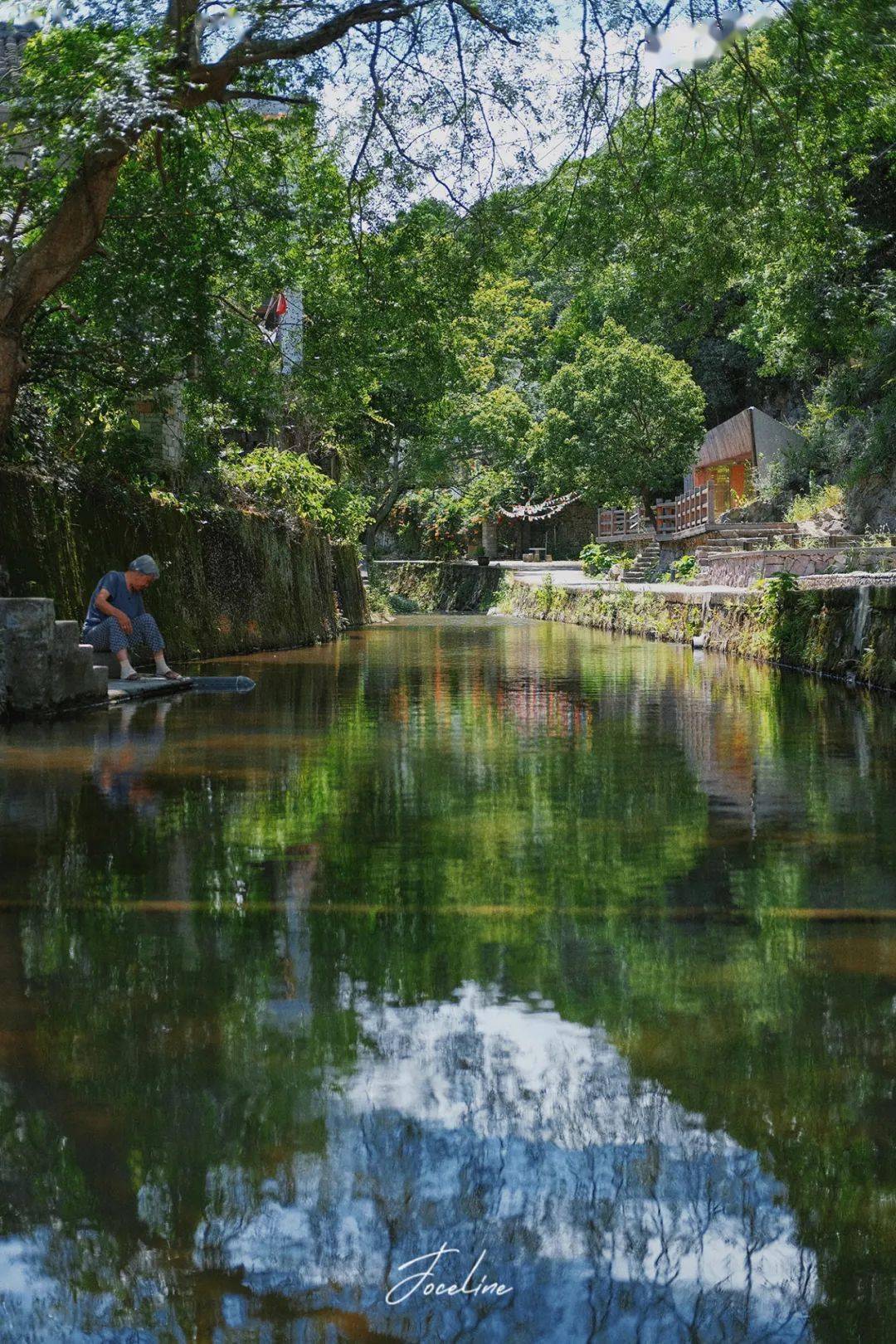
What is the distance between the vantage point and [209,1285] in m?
2.56

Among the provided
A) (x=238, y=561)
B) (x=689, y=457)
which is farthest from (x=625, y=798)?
(x=689, y=457)

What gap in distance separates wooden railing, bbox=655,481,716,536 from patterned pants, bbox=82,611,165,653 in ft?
107

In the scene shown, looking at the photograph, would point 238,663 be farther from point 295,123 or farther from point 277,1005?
point 277,1005

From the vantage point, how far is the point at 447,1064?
3652mm

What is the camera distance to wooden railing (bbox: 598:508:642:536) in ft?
195

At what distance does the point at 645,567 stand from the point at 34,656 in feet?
118

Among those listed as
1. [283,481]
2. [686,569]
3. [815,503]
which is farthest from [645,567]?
[283,481]

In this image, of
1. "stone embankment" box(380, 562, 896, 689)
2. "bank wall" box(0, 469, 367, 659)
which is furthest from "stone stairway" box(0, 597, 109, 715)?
"stone embankment" box(380, 562, 896, 689)

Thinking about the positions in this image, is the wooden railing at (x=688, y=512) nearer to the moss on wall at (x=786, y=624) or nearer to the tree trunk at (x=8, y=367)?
the moss on wall at (x=786, y=624)

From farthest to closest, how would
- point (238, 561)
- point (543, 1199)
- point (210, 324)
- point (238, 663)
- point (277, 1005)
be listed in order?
point (238, 561) < point (238, 663) < point (210, 324) < point (277, 1005) < point (543, 1199)

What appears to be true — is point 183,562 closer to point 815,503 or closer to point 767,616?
point 767,616

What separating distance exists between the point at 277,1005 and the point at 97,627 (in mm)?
11276
